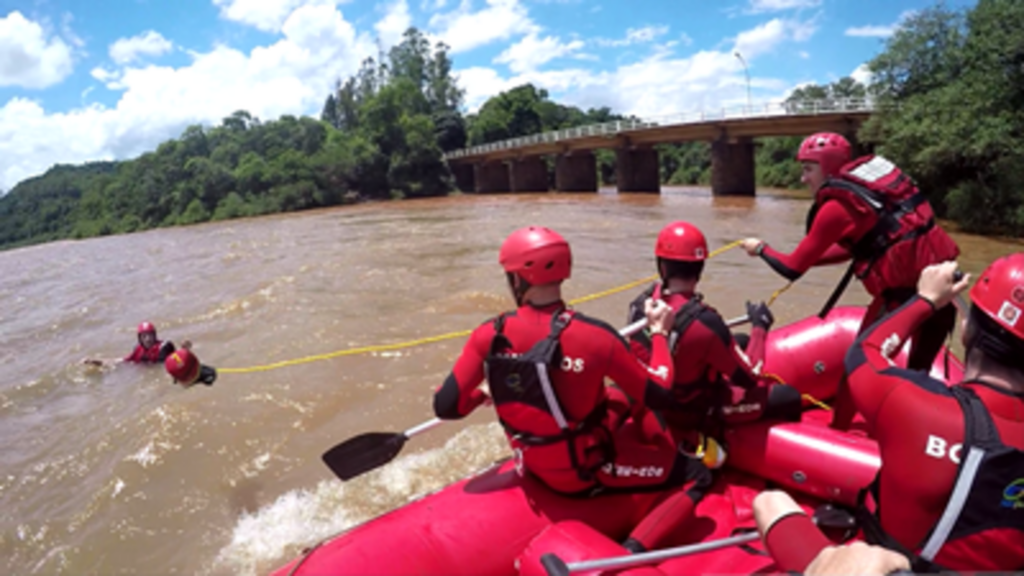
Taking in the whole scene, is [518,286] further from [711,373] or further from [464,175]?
[464,175]

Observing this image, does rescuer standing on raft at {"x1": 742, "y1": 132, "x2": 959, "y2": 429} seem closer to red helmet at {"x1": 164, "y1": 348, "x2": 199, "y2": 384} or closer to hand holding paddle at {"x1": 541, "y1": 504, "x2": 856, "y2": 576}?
hand holding paddle at {"x1": 541, "y1": 504, "x2": 856, "y2": 576}

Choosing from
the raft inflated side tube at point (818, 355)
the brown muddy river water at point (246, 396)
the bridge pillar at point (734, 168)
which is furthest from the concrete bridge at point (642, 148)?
the raft inflated side tube at point (818, 355)

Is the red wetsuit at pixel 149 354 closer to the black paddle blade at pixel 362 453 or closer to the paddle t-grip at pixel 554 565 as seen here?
the black paddle blade at pixel 362 453

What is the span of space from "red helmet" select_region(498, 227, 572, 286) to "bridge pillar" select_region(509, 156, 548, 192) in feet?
164

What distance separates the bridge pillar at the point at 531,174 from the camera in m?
51.9

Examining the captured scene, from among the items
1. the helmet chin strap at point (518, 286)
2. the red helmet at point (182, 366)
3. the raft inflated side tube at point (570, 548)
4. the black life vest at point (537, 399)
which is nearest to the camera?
the raft inflated side tube at point (570, 548)

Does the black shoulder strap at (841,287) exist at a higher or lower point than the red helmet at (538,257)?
lower

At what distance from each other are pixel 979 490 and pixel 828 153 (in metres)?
2.27

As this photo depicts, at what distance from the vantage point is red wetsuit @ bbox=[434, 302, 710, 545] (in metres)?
2.53

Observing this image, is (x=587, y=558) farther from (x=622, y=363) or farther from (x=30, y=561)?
(x=30, y=561)

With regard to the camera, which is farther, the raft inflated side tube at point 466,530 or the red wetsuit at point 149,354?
the red wetsuit at point 149,354

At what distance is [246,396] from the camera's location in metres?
7.36

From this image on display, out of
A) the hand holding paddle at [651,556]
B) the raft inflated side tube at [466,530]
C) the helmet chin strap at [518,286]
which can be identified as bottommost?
the raft inflated side tube at [466,530]

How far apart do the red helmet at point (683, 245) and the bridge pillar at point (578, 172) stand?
42910 mm
